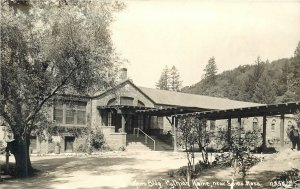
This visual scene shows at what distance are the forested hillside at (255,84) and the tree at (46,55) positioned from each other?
4767 centimetres

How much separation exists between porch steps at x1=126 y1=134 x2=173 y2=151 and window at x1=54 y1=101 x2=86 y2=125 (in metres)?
3.98

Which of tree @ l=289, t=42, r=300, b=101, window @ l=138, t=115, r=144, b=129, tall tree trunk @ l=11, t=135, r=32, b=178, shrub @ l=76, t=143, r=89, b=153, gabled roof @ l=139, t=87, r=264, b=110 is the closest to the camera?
tall tree trunk @ l=11, t=135, r=32, b=178

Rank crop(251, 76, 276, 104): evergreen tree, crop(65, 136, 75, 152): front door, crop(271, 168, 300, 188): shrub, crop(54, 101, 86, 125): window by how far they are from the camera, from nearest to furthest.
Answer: crop(271, 168, 300, 188): shrub < crop(65, 136, 75, 152): front door < crop(54, 101, 86, 125): window < crop(251, 76, 276, 104): evergreen tree

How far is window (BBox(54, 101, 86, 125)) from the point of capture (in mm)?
30969

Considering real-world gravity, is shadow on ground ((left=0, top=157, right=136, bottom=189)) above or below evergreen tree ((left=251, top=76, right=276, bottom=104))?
below

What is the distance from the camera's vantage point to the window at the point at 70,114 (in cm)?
3097

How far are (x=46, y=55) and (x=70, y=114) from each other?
50.3 feet

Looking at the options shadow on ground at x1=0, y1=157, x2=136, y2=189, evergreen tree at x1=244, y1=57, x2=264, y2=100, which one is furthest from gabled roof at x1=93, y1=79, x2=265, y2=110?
evergreen tree at x1=244, y1=57, x2=264, y2=100

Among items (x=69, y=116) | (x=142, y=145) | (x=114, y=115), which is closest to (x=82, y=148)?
(x=69, y=116)

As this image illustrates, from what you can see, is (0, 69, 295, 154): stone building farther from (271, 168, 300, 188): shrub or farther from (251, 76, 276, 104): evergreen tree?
(251, 76, 276, 104): evergreen tree

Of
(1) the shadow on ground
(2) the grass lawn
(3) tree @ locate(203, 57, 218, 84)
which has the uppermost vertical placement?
(3) tree @ locate(203, 57, 218, 84)

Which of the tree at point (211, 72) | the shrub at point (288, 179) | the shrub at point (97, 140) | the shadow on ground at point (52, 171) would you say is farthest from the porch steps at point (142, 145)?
the tree at point (211, 72)

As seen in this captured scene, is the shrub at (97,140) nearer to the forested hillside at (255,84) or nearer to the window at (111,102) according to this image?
the window at (111,102)

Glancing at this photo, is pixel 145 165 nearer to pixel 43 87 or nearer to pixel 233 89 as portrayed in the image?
pixel 43 87
